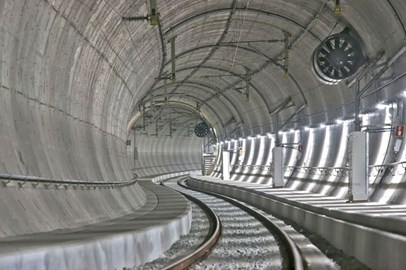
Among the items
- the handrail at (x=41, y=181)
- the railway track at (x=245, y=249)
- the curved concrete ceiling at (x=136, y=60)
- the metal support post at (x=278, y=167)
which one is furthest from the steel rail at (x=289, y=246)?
the metal support post at (x=278, y=167)

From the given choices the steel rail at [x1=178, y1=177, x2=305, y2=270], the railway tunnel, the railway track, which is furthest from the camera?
the railway track

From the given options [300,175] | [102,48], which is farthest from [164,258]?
[300,175]

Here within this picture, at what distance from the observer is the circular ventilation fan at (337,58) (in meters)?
18.0

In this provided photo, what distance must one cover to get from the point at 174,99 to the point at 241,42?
79.2 feet

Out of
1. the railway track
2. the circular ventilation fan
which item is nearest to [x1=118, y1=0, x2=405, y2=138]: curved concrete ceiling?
the circular ventilation fan

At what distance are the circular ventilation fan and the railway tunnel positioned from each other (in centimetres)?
4

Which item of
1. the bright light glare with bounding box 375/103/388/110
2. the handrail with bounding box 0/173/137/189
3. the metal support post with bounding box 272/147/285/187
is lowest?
the handrail with bounding box 0/173/137/189

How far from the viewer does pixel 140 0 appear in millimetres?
15352

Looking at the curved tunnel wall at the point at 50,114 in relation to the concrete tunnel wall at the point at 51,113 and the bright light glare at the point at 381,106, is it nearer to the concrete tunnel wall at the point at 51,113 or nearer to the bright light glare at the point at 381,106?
the concrete tunnel wall at the point at 51,113

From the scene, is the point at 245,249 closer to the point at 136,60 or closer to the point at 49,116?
the point at 49,116

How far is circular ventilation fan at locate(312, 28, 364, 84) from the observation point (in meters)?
18.0

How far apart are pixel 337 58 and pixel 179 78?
19.5 m

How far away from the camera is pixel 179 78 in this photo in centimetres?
3697

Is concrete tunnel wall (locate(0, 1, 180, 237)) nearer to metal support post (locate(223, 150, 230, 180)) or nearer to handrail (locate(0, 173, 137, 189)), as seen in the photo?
handrail (locate(0, 173, 137, 189))
